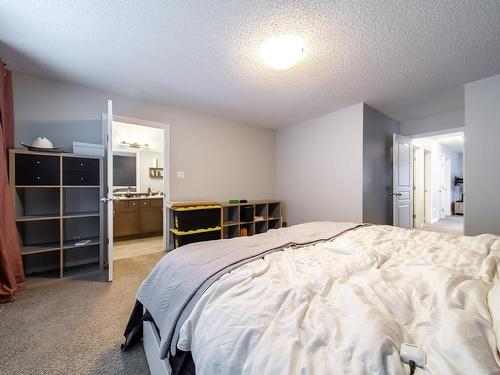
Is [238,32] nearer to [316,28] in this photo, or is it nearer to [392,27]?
[316,28]

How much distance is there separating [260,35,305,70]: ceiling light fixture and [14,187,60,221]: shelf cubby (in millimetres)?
2844

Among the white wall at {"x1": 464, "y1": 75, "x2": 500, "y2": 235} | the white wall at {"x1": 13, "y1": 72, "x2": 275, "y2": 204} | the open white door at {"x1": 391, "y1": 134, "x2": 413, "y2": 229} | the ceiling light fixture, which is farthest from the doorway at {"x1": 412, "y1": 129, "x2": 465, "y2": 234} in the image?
the ceiling light fixture

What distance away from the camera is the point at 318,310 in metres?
0.73

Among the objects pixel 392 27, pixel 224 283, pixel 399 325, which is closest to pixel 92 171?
pixel 224 283

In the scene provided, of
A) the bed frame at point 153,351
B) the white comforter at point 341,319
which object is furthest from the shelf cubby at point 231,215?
the white comforter at point 341,319

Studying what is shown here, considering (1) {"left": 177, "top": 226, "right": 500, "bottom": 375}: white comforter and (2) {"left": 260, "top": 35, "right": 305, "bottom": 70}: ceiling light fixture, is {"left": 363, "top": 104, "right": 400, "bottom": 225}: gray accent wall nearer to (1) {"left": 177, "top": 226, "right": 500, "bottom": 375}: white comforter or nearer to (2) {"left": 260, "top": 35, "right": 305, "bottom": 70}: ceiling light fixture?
(2) {"left": 260, "top": 35, "right": 305, "bottom": 70}: ceiling light fixture

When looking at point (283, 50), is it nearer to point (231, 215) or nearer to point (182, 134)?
point (182, 134)

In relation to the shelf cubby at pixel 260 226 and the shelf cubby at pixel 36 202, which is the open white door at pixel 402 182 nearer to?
the shelf cubby at pixel 260 226

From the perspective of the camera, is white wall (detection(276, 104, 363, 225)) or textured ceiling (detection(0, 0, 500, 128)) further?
white wall (detection(276, 104, 363, 225))

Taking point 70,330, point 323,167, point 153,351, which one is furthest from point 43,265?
point 323,167

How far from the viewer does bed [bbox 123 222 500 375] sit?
0.53 meters

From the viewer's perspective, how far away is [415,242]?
1572 millimetres

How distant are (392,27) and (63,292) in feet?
12.5

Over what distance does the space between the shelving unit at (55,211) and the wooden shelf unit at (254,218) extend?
1.80 metres
